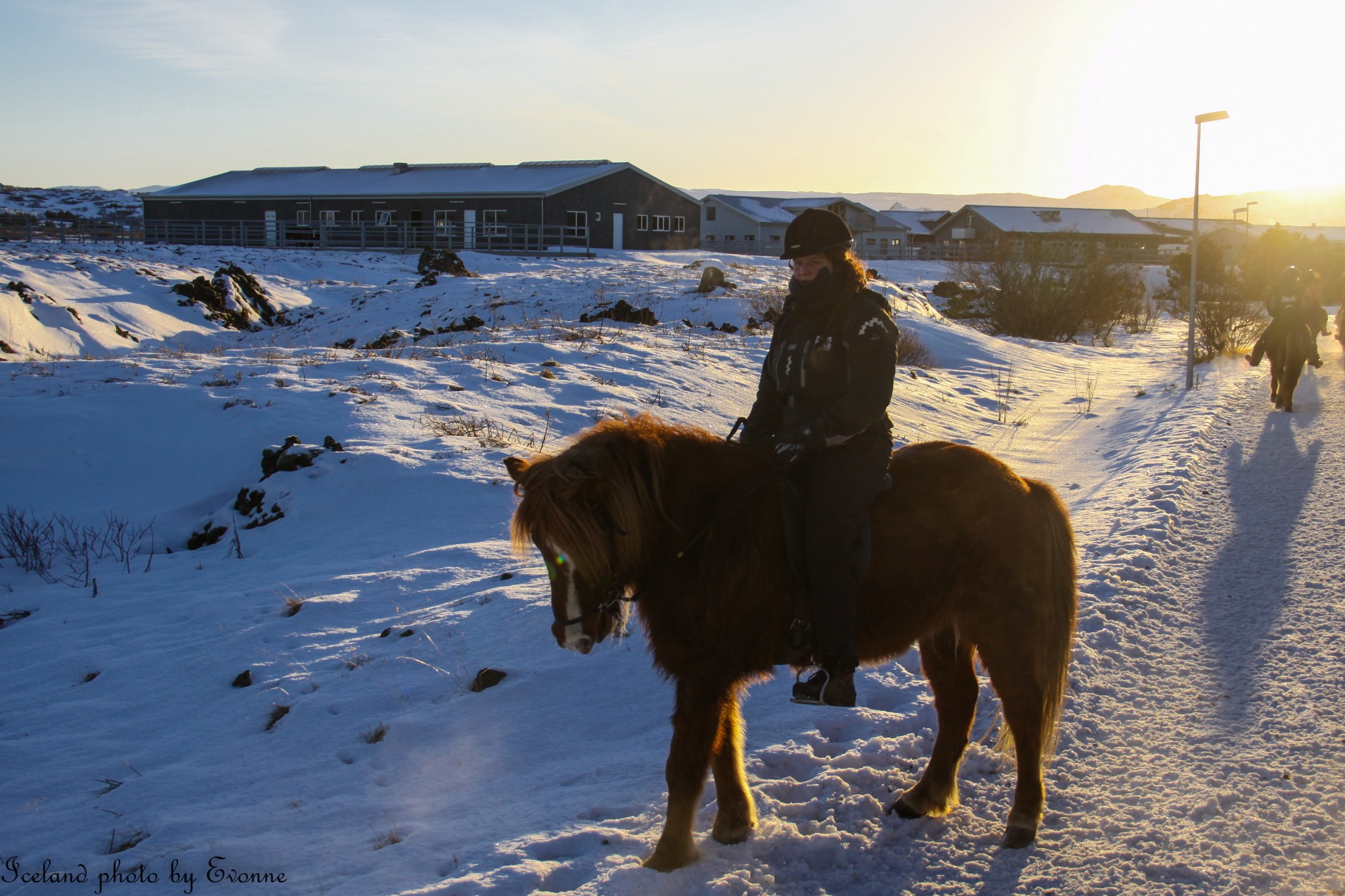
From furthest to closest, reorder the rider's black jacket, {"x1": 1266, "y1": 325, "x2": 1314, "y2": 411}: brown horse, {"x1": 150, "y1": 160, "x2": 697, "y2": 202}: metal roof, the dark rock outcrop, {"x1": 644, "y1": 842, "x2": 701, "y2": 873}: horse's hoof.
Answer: {"x1": 150, "y1": 160, "x2": 697, "y2": 202}: metal roof
the dark rock outcrop
{"x1": 1266, "y1": 325, "x2": 1314, "y2": 411}: brown horse
the rider's black jacket
{"x1": 644, "y1": 842, "x2": 701, "y2": 873}: horse's hoof

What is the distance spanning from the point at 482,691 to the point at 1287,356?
14.8 m

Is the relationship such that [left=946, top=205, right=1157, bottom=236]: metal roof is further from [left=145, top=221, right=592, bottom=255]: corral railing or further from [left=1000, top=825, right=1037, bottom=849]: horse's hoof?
[left=1000, top=825, right=1037, bottom=849]: horse's hoof

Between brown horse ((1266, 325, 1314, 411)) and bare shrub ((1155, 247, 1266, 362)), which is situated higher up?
bare shrub ((1155, 247, 1266, 362))

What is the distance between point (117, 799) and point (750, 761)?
3006mm

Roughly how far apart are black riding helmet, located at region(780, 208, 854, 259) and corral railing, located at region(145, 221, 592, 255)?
129 feet

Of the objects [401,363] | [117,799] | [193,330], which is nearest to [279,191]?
[193,330]

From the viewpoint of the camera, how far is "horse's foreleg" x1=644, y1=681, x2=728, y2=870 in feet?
10.8

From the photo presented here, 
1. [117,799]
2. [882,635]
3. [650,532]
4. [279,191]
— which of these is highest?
[279,191]

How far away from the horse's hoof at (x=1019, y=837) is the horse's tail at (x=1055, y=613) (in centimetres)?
32

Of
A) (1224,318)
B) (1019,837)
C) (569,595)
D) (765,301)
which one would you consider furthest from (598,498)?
(1224,318)

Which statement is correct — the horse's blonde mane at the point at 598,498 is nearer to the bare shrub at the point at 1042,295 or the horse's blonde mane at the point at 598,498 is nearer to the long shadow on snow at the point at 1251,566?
the long shadow on snow at the point at 1251,566

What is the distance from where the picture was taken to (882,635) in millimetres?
3543

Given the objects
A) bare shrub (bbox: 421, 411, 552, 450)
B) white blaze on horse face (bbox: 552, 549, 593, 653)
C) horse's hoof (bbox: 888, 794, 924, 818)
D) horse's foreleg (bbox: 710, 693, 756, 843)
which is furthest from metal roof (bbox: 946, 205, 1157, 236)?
white blaze on horse face (bbox: 552, 549, 593, 653)

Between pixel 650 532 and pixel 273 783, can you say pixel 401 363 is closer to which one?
pixel 273 783
